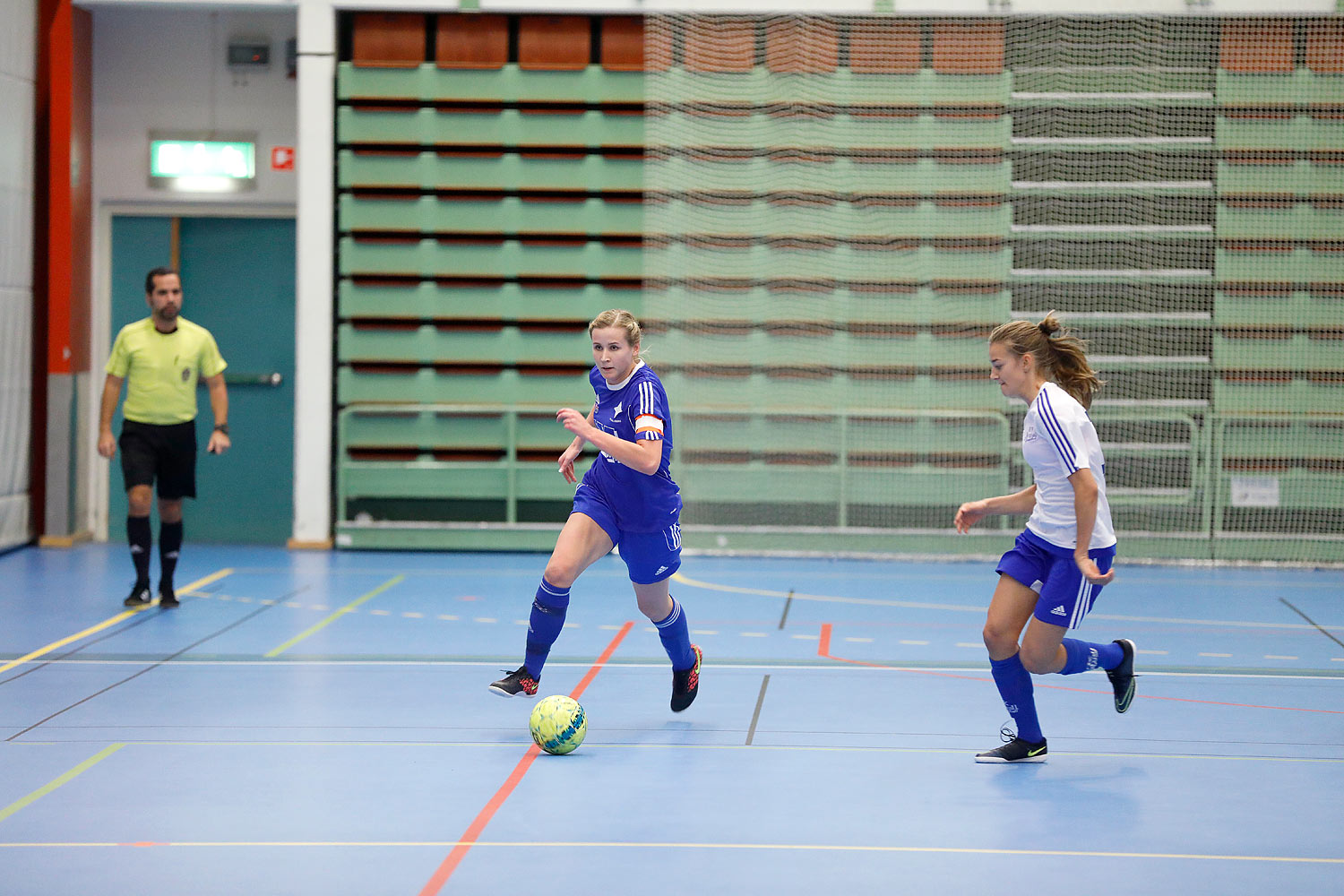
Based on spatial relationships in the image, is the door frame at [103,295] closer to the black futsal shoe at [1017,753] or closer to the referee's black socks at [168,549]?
the referee's black socks at [168,549]

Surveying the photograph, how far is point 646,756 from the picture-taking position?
16.0ft

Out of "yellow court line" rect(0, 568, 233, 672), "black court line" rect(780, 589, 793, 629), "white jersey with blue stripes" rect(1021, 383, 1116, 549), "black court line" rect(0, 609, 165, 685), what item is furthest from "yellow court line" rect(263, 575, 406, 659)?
"white jersey with blue stripes" rect(1021, 383, 1116, 549)

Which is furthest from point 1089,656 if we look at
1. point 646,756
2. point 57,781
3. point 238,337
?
point 238,337

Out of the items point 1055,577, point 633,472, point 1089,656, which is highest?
point 633,472

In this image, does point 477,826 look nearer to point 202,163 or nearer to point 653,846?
point 653,846

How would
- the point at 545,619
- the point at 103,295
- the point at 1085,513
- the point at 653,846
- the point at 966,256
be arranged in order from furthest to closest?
the point at 103,295, the point at 966,256, the point at 545,619, the point at 1085,513, the point at 653,846

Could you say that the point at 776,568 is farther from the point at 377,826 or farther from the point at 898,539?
the point at 377,826

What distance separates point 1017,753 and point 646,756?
1384mm

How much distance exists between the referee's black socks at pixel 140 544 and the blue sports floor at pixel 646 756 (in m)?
0.28

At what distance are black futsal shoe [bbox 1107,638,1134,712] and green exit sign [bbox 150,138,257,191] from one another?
30.3ft

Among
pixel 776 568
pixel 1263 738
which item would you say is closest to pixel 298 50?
pixel 776 568

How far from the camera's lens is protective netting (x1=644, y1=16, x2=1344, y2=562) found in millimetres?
10891

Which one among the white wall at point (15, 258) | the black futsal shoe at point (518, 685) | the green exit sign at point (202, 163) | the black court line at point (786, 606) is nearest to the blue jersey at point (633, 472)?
the black futsal shoe at point (518, 685)

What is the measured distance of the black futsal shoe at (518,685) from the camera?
532cm
